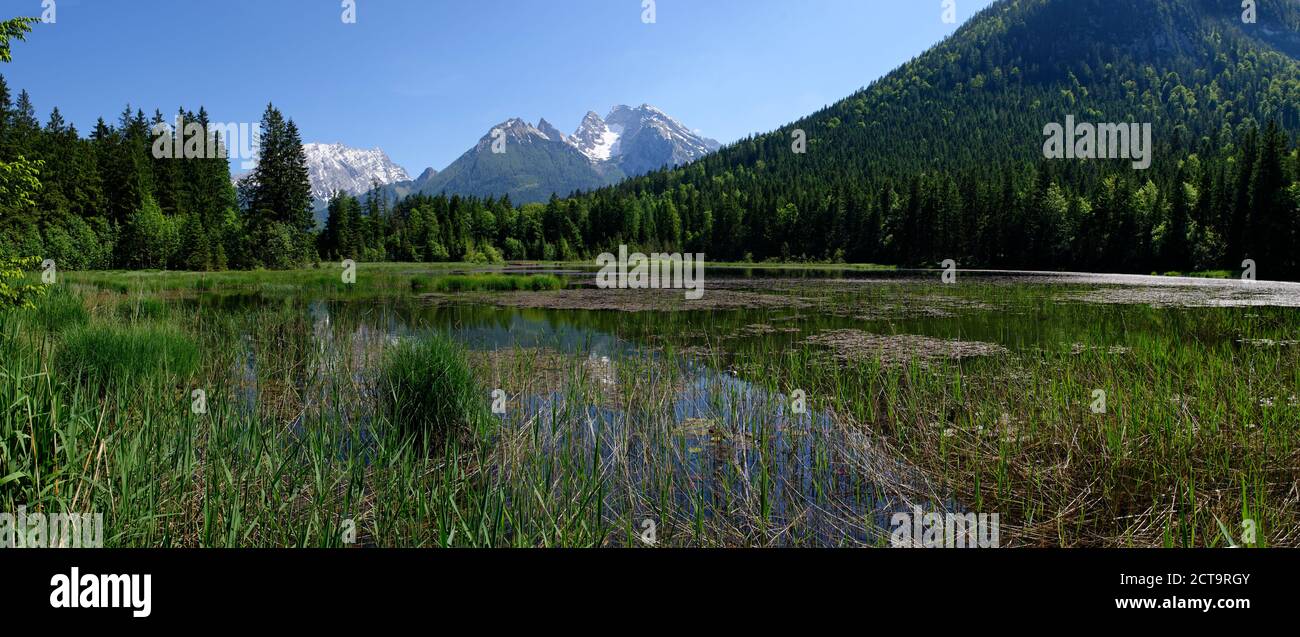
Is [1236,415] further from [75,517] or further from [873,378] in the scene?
[75,517]

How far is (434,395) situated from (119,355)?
5.20 meters

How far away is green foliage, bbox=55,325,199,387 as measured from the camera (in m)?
7.86

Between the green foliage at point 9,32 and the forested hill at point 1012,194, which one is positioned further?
the forested hill at point 1012,194

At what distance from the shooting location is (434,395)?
281 inches

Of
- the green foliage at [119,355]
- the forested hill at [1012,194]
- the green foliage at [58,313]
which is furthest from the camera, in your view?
the forested hill at [1012,194]

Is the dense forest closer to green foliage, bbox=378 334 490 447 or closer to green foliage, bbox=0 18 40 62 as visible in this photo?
green foliage, bbox=0 18 40 62

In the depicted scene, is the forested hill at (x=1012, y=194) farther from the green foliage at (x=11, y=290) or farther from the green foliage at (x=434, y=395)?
the green foliage at (x=11, y=290)

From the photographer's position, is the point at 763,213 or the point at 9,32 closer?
the point at 9,32

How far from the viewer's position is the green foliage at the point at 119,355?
7856 mm

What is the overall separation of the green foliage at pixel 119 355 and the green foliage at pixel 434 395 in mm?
3100

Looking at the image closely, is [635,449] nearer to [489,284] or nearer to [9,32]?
[9,32]
